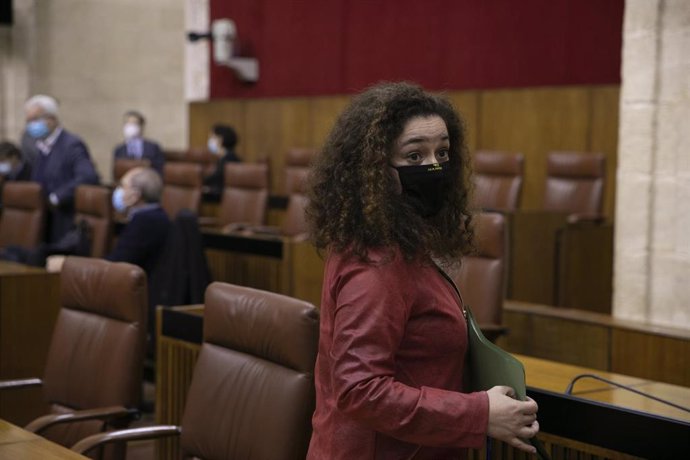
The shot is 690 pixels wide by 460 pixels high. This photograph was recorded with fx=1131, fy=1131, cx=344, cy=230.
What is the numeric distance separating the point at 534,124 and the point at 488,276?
4.31 metres

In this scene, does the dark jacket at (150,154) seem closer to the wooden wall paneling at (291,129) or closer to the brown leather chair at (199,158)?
the brown leather chair at (199,158)

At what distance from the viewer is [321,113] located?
1003 cm

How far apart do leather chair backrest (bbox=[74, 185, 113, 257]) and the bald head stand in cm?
58

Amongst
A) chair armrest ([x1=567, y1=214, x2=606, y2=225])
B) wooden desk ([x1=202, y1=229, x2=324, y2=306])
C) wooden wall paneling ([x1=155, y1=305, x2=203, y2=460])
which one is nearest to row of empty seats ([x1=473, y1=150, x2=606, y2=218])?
chair armrest ([x1=567, y1=214, x2=606, y2=225])

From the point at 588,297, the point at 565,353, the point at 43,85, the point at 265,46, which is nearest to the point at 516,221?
the point at 588,297

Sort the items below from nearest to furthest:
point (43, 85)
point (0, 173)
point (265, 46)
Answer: point (0, 173) → point (265, 46) → point (43, 85)

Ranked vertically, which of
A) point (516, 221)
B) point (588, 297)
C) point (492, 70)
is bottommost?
point (588, 297)

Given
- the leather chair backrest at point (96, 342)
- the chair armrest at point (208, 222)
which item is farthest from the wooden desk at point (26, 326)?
the chair armrest at point (208, 222)

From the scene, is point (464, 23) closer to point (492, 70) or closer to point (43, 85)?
point (492, 70)

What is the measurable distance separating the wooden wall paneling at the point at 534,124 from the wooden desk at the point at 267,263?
2735mm

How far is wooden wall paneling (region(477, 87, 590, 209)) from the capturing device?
7.93 m

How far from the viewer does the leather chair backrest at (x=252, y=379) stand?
2406 mm

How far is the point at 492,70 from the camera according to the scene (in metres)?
8.73

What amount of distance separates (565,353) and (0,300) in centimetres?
215
